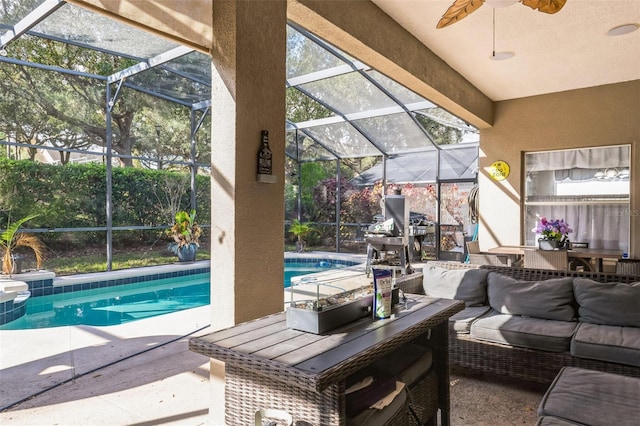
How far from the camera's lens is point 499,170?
7.03 meters

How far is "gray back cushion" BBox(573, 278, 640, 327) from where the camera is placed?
3.07 metres

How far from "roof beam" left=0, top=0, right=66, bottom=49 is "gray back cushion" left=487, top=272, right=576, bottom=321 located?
590cm

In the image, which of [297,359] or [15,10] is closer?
[297,359]

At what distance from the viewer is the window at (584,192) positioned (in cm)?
614

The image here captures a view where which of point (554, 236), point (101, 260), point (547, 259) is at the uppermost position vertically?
point (554, 236)

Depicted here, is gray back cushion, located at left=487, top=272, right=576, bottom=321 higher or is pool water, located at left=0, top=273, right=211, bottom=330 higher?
gray back cushion, located at left=487, top=272, right=576, bottom=321

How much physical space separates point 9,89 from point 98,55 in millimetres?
1833

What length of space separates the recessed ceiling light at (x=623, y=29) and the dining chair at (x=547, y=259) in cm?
261

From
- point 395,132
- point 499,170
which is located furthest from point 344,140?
point 499,170

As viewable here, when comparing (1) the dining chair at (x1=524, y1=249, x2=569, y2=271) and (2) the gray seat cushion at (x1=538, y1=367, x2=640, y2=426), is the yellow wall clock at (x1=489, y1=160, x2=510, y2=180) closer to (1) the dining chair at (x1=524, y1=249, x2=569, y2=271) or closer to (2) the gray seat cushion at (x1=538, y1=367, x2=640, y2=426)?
(1) the dining chair at (x1=524, y1=249, x2=569, y2=271)

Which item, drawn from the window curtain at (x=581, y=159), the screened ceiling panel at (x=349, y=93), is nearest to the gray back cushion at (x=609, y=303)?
the window curtain at (x=581, y=159)

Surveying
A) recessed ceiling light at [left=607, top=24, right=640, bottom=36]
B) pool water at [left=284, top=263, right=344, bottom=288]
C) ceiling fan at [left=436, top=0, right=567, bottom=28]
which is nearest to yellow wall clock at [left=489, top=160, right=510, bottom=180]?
recessed ceiling light at [left=607, top=24, right=640, bottom=36]

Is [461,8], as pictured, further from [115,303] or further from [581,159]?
[115,303]

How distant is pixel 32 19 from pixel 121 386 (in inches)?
200
